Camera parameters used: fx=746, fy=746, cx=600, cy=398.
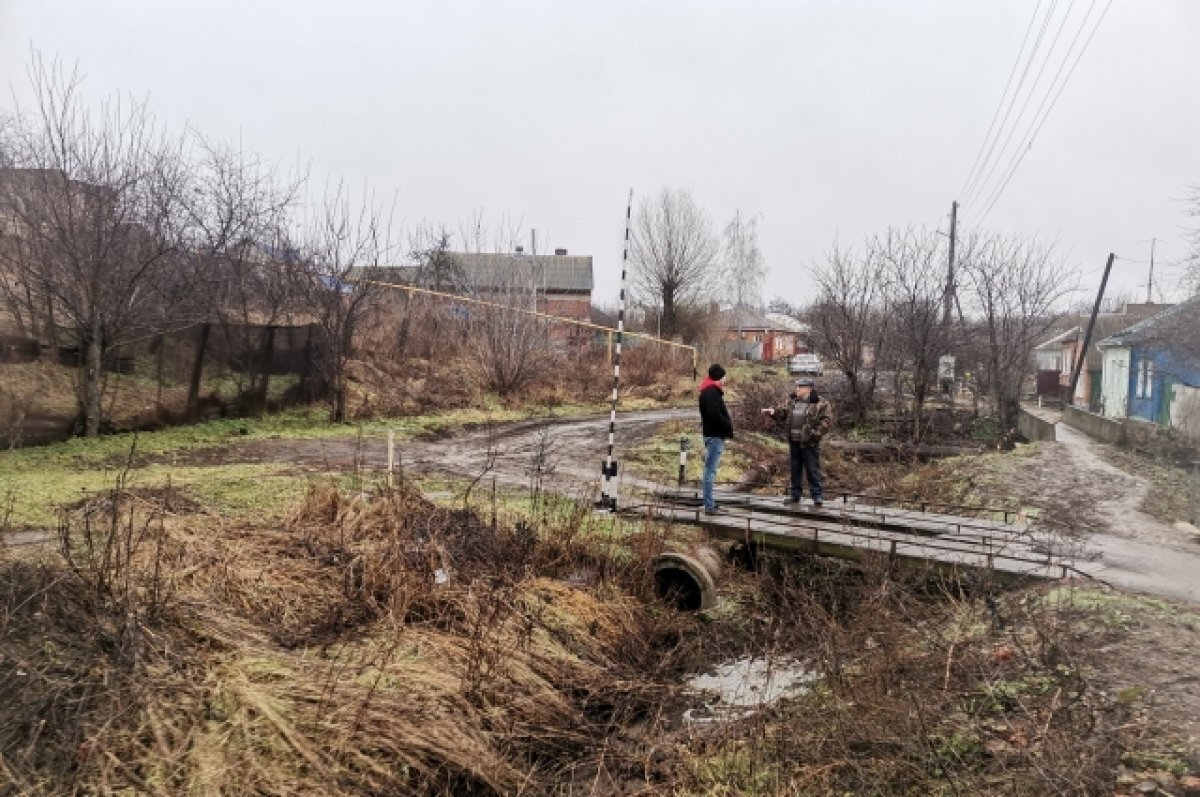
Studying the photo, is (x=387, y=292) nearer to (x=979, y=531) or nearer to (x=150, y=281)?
(x=150, y=281)

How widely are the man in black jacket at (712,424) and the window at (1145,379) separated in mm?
26544

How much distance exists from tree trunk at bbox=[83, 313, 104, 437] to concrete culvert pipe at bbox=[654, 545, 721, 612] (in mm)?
9736

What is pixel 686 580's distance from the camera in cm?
786

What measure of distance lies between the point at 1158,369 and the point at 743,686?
26.4m

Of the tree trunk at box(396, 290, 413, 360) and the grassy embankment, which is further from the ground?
the tree trunk at box(396, 290, 413, 360)

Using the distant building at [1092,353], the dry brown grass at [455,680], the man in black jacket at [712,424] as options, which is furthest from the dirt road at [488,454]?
the distant building at [1092,353]

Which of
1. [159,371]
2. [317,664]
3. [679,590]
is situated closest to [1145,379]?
[679,590]

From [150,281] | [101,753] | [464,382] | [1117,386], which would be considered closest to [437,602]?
[101,753]

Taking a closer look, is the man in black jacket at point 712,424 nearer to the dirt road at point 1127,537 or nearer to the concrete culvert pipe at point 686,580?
the concrete culvert pipe at point 686,580

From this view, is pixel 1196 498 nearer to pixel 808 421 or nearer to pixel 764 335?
pixel 808 421

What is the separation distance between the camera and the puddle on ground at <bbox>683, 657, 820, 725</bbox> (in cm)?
546

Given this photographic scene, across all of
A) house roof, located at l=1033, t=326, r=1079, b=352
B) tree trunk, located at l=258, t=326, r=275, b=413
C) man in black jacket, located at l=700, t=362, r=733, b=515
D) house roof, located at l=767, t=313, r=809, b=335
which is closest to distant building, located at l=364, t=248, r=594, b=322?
tree trunk, located at l=258, t=326, r=275, b=413

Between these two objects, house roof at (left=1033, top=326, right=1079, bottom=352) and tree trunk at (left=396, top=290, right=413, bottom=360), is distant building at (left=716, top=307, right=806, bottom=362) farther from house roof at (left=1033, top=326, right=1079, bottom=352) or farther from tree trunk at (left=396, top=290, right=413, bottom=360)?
tree trunk at (left=396, top=290, right=413, bottom=360)

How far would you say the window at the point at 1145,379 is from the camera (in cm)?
2816
